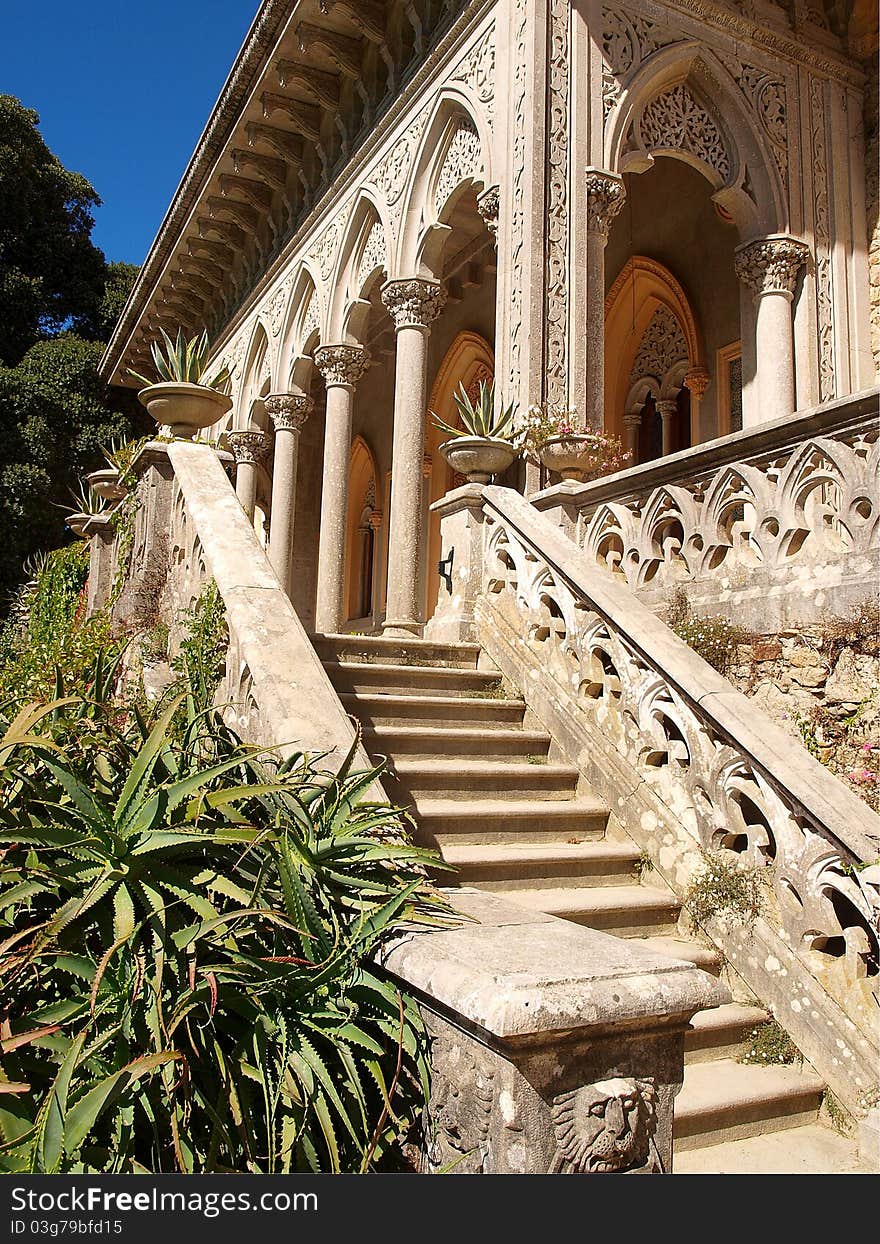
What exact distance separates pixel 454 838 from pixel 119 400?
69.0 feet

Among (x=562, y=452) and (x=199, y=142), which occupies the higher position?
(x=199, y=142)

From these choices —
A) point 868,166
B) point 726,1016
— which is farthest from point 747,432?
point 868,166

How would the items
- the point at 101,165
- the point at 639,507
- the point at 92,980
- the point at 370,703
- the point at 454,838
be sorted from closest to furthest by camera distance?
the point at 92,980 → the point at 454,838 → the point at 370,703 → the point at 639,507 → the point at 101,165

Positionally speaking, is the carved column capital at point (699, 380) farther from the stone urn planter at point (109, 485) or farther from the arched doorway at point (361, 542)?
the arched doorway at point (361, 542)

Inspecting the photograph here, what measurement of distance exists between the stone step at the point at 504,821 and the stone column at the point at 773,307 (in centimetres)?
624

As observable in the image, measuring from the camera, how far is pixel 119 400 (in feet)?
75.5

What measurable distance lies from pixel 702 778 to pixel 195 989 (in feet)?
8.52

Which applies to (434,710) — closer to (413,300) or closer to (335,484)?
(413,300)

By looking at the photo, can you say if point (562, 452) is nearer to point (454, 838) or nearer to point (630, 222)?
point (454, 838)

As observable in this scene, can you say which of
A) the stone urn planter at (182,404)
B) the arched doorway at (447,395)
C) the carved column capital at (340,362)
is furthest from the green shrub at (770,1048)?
the arched doorway at (447,395)

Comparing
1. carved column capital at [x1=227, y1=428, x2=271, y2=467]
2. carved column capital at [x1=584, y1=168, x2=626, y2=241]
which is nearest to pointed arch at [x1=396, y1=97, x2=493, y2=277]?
carved column capital at [x1=584, y1=168, x2=626, y2=241]

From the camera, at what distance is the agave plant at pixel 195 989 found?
80.7 inches

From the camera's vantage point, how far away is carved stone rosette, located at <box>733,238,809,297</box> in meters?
9.77

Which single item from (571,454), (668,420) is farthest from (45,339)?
(571,454)
